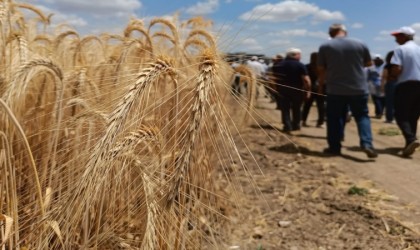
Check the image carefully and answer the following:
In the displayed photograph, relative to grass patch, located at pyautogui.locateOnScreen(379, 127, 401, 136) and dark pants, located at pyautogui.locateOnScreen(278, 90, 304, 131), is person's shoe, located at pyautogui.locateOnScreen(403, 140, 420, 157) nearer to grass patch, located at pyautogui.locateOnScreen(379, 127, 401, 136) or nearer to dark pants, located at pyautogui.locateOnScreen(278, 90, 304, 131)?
grass patch, located at pyautogui.locateOnScreen(379, 127, 401, 136)

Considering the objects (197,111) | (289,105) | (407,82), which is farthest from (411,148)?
(197,111)

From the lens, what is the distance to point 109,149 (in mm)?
1384

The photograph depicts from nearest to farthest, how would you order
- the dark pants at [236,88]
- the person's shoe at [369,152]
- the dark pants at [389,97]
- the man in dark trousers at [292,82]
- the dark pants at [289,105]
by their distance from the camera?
the dark pants at [236,88]
the person's shoe at [369,152]
the man in dark trousers at [292,82]
the dark pants at [289,105]
the dark pants at [389,97]

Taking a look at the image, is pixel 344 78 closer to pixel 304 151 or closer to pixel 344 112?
pixel 344 112

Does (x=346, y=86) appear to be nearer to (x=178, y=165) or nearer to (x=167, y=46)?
→ (x=167, y=46)

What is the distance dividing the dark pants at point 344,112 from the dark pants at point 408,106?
553mm

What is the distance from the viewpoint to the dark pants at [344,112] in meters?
6.59

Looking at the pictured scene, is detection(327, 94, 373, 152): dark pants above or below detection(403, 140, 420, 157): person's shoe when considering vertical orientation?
above

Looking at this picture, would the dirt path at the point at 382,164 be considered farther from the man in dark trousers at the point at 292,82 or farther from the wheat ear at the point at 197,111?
the wheat ear at the point at 197,111

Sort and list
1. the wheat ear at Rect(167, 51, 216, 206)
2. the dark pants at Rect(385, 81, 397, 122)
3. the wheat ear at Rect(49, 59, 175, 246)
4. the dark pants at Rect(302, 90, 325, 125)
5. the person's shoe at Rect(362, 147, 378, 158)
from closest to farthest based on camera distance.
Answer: the wheat ear at Rect(49, 59, 175, 246) < the wheat ear at Rect(167, 51, 216, 206) < the person's shoe at Rect(362, 147, 378, 158) < the dark pants at Rect(302, 90, 325, 125) < the dark pants at Rect(385, 81, 397, 122)

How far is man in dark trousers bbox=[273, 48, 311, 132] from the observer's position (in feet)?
28.5

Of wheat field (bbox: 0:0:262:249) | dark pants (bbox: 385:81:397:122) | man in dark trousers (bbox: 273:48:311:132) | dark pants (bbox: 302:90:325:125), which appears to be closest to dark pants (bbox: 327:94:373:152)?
man in dark trousers (bbox: 273:48:311:132)

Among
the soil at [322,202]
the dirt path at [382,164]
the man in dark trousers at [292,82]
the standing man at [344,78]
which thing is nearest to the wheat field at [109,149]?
the soil at [322,202]

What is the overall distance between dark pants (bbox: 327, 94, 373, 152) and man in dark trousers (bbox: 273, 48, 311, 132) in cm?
153
